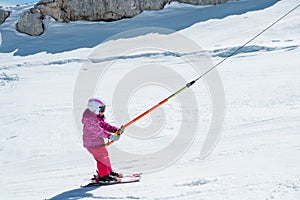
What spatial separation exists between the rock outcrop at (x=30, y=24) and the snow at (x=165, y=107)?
0.43 meters

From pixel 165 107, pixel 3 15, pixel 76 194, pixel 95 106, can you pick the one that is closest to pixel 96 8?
pixel 3 15

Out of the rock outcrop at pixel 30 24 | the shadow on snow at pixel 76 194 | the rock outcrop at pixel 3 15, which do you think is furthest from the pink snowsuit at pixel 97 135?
the rock outcrop at pixel 3 15

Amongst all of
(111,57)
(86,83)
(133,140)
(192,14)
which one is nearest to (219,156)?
(133,140)

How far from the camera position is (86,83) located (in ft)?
40.7

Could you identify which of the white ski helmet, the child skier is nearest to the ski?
the child skier

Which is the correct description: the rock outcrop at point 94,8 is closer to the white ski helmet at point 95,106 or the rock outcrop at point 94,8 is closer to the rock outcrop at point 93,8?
the rock outcrop at point 93,8

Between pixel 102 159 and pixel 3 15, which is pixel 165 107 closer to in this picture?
pixel 102 159

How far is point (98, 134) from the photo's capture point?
16.9 feet

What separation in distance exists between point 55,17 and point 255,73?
39.6 ft

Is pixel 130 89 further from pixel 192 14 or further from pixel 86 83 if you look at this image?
pixel 192 14

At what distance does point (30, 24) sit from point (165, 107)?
38.7 ft

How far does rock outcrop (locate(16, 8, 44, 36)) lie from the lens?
709 inches

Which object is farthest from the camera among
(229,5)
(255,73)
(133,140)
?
(229,5)

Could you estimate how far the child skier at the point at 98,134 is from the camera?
16.9 ft
